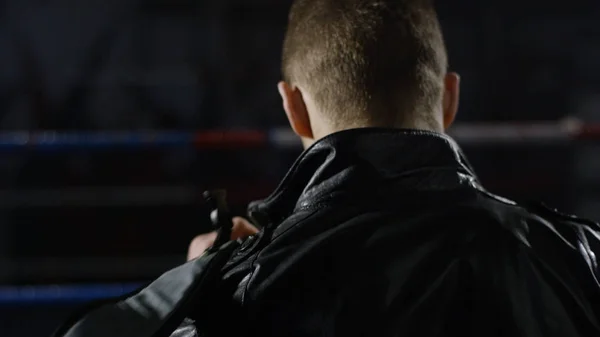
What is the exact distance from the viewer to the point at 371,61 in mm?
851

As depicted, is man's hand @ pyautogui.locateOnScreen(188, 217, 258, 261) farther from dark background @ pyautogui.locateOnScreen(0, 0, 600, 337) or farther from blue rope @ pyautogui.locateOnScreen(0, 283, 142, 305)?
dark background @ pyautogui.locateOnScreen(0, 0, 600, 337)

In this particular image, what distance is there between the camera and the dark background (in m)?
4.21

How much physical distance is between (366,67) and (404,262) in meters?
0.22

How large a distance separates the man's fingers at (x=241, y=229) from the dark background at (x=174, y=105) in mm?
3051

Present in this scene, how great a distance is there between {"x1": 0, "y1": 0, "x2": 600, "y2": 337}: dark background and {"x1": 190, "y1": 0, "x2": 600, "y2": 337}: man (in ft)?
10.7

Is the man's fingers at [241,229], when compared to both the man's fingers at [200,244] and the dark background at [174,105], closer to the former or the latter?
the man's fingers at [200,244]

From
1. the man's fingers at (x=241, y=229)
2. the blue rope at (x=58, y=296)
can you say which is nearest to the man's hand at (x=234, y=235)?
the man's fingers at (x=241, y=229)

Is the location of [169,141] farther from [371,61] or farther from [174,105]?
[174,105]

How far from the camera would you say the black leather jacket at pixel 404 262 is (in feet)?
2.31

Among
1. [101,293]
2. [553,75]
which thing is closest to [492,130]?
[101,293]

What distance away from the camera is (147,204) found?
4.21 meters

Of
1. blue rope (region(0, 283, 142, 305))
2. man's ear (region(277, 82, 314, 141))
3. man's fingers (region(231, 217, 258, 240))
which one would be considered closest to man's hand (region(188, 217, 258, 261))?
man's fingers (region(231, 217, 258, 240))

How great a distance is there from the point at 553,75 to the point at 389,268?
14.2ft

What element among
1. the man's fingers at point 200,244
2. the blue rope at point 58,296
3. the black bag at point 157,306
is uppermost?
the black bag at point 157,306
